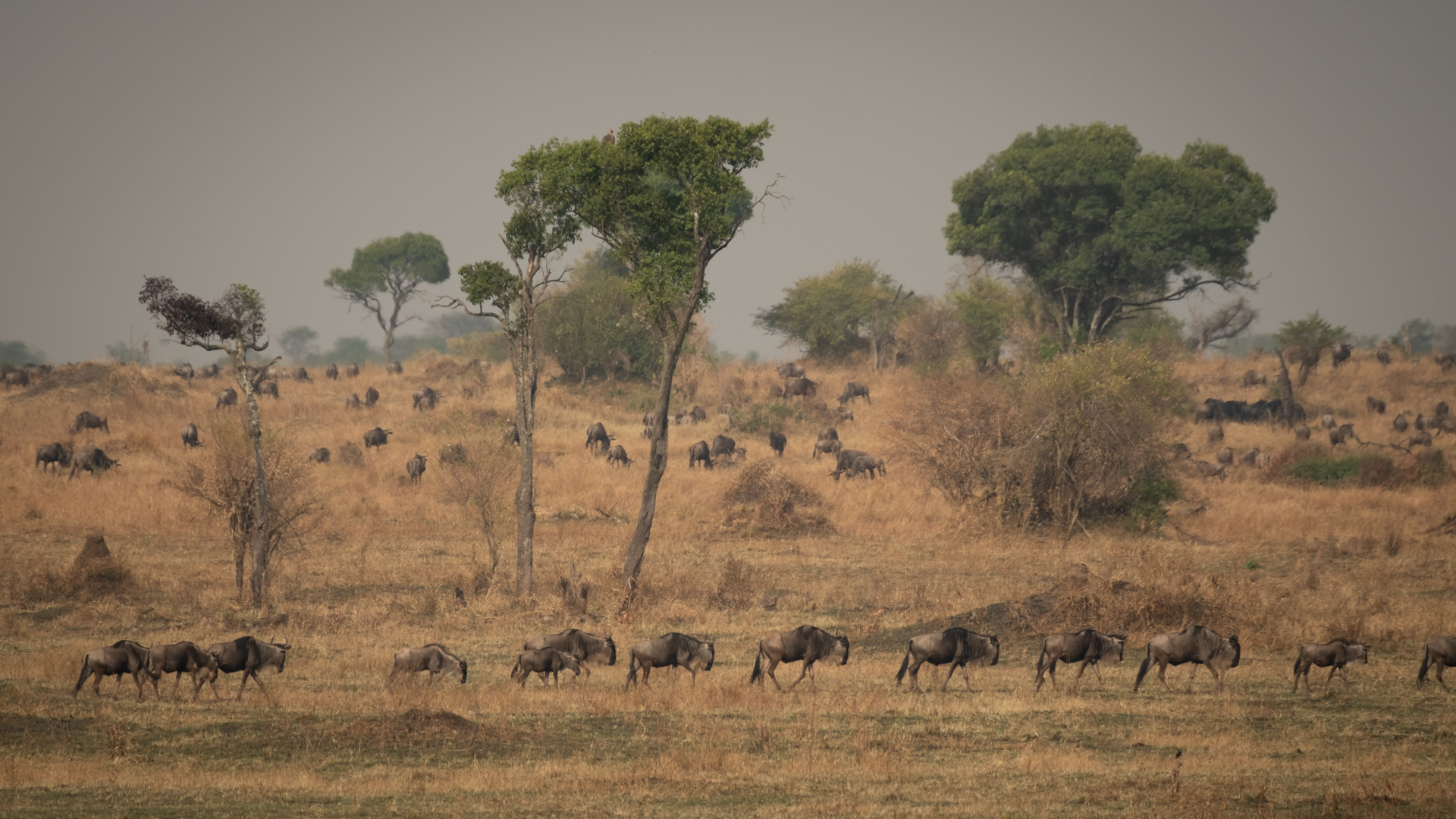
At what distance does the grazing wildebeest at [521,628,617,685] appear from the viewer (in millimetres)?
15734

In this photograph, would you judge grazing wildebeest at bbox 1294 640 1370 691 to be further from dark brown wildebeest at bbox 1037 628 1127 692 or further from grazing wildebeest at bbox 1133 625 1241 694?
dark brown wildebeest at bbox 1037 628 1127 692

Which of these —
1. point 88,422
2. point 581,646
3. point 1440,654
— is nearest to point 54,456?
point 88,422

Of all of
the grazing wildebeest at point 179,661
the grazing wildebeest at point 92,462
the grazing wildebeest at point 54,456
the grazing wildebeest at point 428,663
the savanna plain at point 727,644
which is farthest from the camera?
the grazing wildebeest at point 54,456

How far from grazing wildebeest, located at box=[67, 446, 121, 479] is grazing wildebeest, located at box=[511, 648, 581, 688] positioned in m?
26.9

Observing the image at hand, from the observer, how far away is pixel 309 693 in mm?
14461

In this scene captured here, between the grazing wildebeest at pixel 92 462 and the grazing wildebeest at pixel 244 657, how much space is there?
25.0 metres

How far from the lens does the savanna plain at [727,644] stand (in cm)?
1036

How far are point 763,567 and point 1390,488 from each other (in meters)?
22.0

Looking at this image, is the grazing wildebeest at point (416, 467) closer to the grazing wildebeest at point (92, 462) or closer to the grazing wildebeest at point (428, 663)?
the grazing wildebeest at point (92, 462)

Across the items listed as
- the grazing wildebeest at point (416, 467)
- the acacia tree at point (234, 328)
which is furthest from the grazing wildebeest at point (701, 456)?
the acacia tree at point (234, 328)

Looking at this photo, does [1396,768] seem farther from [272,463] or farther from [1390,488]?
[1390,488]

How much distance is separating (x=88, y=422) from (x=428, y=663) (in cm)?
3557

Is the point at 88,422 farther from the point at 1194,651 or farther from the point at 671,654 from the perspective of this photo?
the point at 1194,651

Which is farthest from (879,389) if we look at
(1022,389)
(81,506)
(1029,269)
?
(81,506)
